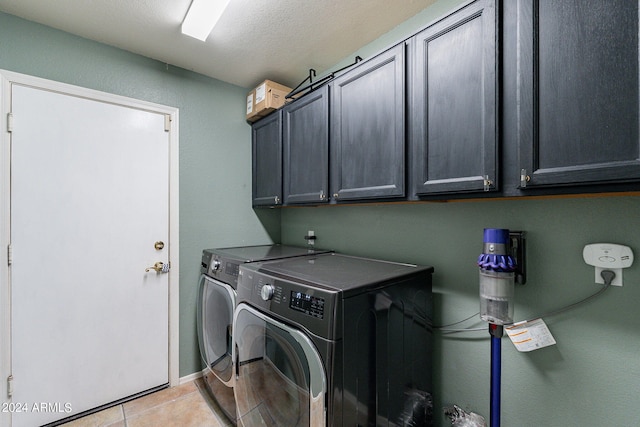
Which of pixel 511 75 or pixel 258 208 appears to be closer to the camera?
pixel 511 75

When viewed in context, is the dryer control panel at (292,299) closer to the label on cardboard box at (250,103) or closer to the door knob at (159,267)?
the door knob at (159,267)

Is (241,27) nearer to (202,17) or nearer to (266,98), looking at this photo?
(202,17)

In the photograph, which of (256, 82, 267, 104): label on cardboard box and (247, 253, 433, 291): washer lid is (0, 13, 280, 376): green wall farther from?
(247, 253, 433, 291): washer lid

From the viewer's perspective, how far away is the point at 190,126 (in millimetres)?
2256

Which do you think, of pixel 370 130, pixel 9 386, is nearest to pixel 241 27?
pixel 370 130

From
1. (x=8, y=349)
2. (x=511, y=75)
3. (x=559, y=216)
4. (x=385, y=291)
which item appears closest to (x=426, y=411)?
(x=385, y=291)

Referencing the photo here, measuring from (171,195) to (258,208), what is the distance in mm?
756

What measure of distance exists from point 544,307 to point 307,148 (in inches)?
59.1

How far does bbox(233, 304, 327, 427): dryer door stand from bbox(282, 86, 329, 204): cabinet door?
2.76 ft

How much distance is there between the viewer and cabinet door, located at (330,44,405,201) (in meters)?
1.32

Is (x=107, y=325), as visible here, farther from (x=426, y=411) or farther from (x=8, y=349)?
(x=426, y=411)

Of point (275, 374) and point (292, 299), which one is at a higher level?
point (292, 299)

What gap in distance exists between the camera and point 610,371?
989 millimetres

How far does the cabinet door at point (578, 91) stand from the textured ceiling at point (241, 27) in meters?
0.92
